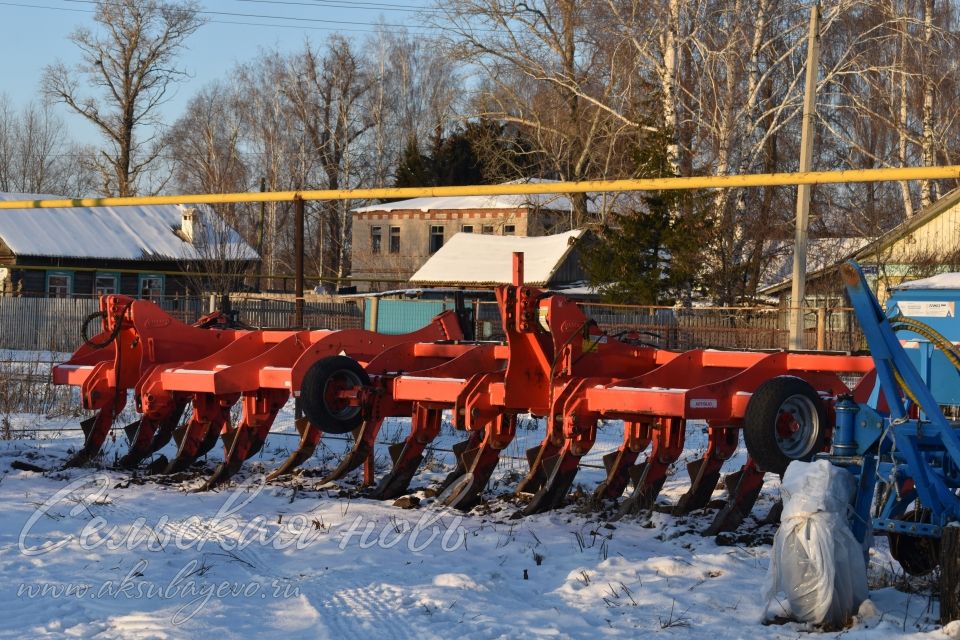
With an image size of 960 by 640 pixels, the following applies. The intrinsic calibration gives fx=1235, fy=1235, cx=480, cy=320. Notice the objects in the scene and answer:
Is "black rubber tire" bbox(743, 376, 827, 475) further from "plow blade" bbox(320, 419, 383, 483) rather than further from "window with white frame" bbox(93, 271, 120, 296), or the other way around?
"window with white frame" bbox(93, 271, 120, 296)

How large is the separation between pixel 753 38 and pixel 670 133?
3552 mm

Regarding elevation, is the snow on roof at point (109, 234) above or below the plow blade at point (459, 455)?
above

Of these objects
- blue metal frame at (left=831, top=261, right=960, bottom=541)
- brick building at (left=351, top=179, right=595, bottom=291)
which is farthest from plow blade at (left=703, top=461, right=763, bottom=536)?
brick building at (left=351, top=179, right=595, bottom=291)

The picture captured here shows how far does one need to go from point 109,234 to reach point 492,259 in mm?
14064

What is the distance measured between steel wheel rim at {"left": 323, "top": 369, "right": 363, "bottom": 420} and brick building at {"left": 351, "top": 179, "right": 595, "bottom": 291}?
41728 mm

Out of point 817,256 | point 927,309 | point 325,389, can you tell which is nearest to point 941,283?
point 927,309

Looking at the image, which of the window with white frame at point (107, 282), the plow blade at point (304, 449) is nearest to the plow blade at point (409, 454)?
the plow blade at point (304, 449)

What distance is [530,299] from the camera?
8695 millimetres

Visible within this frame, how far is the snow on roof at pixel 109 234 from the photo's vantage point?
4162 centimetres

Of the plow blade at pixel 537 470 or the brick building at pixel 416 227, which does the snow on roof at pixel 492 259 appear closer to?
the brick building at pixel 416 227

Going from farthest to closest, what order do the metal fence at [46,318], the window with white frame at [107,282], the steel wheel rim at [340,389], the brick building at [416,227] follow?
the brick building at [416,227] → the window with white frame at [107,282] → the metal fence at [46,318] → the steel wheel rim at [340,389]

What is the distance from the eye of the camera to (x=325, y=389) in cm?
909

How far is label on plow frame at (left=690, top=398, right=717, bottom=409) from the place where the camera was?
793 centimetres

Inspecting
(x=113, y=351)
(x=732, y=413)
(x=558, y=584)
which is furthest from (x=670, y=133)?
(x=558, y=584)
